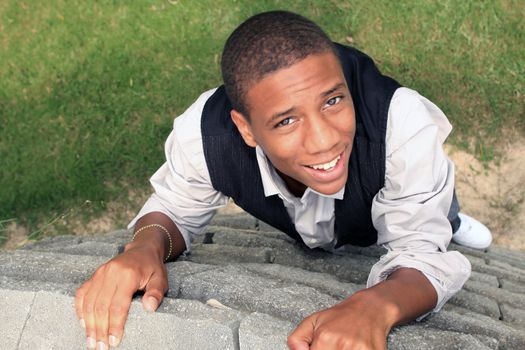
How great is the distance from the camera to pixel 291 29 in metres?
1.91

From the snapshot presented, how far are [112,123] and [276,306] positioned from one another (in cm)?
282

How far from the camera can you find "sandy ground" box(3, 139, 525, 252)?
4.05m

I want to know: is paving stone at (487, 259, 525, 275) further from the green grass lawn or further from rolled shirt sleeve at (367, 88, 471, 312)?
rolled shirt sleeve at (367, 88, 471, 312)

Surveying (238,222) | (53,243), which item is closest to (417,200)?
(238,222)

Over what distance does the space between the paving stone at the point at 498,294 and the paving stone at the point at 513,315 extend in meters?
0.08

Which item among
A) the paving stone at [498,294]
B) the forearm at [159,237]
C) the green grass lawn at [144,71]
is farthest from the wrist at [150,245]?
the green grass lawn at [144,71]

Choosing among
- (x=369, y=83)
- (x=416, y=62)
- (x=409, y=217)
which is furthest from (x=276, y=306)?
(x=416, y=62)

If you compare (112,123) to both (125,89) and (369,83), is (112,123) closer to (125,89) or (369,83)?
(125,89)

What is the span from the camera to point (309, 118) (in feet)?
6.04

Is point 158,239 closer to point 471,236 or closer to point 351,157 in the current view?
point 351,157

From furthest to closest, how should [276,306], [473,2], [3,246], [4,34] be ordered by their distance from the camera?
[4,34]
[473,2]
[3,246]
[276,306]

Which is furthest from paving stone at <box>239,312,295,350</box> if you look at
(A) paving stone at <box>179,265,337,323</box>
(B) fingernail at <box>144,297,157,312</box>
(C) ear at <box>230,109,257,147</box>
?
(C) ear at <box>230,109,257,147</box>

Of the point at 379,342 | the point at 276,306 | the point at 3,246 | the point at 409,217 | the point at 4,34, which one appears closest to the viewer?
the point at 379,342

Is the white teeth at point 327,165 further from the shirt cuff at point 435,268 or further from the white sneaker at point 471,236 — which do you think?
the white sneaker at point 471,236
